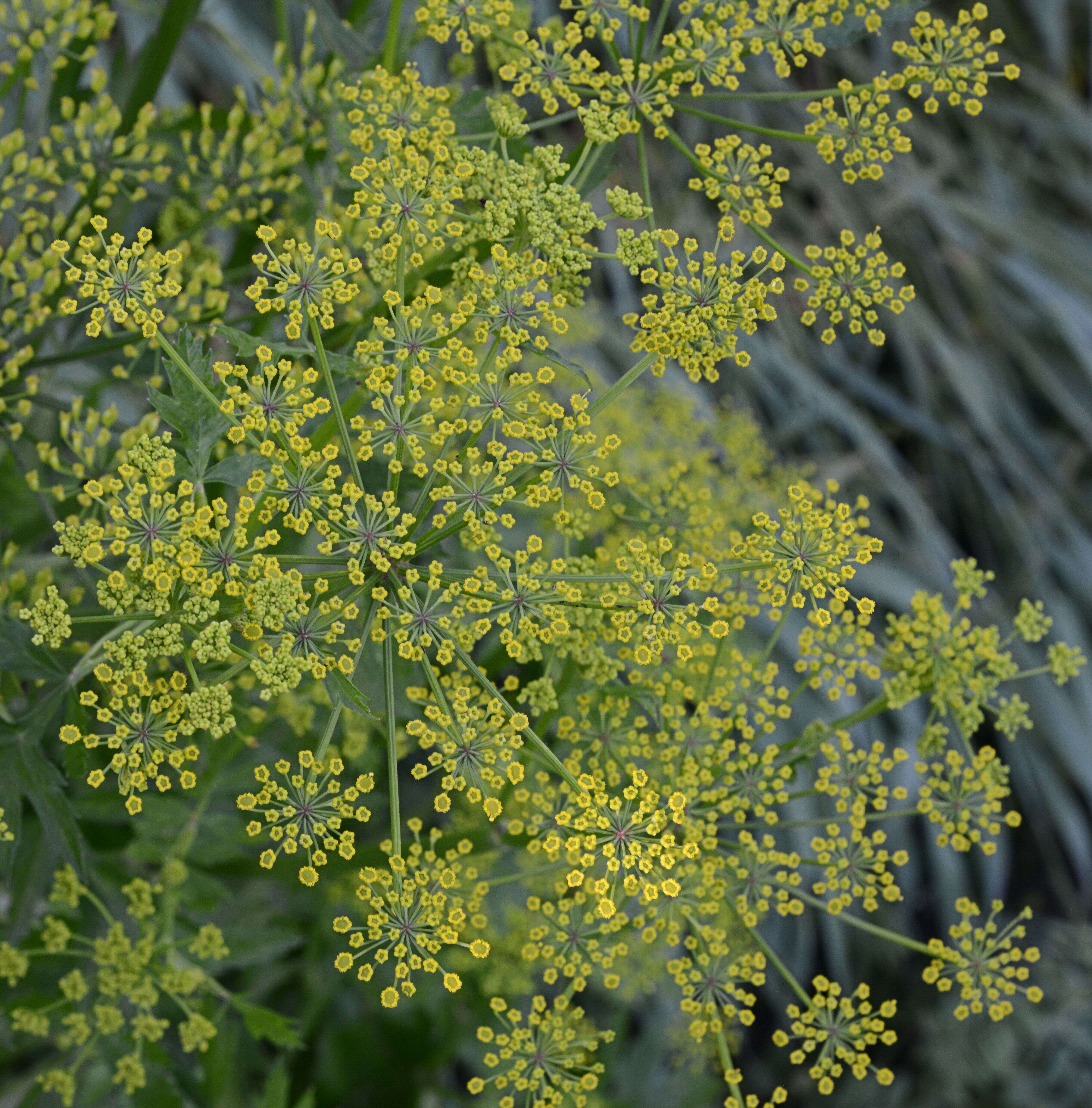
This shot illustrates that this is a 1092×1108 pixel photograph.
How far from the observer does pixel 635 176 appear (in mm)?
2316

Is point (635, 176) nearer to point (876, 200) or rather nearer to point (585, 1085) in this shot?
point (876, 200)

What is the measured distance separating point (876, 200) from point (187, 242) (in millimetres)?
2315

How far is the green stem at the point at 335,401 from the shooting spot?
58cm

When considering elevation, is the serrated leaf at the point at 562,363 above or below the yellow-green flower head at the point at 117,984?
above

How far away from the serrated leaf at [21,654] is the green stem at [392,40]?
0.46 meters

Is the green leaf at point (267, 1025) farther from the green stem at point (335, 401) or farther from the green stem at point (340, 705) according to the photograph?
the green stem at point (335, 401)

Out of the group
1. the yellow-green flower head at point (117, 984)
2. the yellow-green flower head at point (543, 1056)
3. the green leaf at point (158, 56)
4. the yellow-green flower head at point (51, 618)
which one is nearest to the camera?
the yellow-green flower head at point (51, 618)

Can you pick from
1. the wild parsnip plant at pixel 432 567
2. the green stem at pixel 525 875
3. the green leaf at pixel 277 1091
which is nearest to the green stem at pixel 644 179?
the wild parsnip plant at pixel 432 567

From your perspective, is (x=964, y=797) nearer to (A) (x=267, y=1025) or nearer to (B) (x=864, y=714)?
(B) (x=864, y=714)

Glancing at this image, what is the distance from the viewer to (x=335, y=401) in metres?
0.59

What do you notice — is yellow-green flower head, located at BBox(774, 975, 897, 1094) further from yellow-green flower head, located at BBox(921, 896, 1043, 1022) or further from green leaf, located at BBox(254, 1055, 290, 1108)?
green leaf, located at BBox(254, 1055, 290, 1108)

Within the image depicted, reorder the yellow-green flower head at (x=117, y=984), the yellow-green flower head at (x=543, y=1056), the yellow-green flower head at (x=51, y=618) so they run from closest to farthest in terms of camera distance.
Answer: the yellow-green flower head at (x=51, y=618)
the yellow-green flower head at (x=543, y=1056)
the yellow-green flower head at (x=117, y=984)

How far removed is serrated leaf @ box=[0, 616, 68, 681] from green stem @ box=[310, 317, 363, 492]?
23 centimetres

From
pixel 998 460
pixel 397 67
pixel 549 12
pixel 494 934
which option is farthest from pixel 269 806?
pixel 998 460
